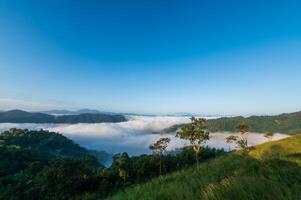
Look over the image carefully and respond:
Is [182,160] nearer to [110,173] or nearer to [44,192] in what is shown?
[110,173]

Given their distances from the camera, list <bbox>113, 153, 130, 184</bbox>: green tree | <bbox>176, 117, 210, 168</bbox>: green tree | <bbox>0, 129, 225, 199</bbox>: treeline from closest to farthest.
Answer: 1. <bbox>0, 129, 225, 199</bbox>: treeline
2. <bbox>176, 117, 210, 168</bbox>: green tree
3. <bbox>113, 153, 130, 184</bbox>: green tree

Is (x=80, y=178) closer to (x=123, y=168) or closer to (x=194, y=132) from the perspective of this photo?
(x=123, y=168)

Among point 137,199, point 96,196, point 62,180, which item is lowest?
point 96,196

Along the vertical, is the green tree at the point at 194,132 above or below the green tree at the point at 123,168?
above

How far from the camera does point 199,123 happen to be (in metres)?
80.5

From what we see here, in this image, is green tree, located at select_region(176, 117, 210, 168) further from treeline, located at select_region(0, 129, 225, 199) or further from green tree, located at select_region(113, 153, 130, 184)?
green tree, located at select_region(113, 153, 130, 184)

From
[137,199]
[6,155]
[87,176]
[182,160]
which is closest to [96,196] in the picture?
[87,176]

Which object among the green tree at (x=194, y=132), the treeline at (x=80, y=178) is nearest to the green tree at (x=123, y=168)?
the treeline at (x=80, y=178)

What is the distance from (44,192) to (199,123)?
51.8 meters

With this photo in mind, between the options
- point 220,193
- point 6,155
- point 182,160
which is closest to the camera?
point 220,193

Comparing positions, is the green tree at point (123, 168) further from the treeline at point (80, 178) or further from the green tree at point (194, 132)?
the green tree at point (194, 132)

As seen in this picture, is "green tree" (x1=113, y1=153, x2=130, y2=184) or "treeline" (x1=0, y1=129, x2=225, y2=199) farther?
"green tree" (x1=113, y1=153, x2=130, y2=184)

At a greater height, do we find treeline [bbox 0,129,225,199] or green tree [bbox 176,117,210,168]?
green tree [bbox 176,117,210,168]

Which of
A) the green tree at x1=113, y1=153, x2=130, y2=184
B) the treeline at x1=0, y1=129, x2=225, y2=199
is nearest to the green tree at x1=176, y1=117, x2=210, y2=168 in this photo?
the treeline at x1=0, y1=129, x2=225, y2=199
